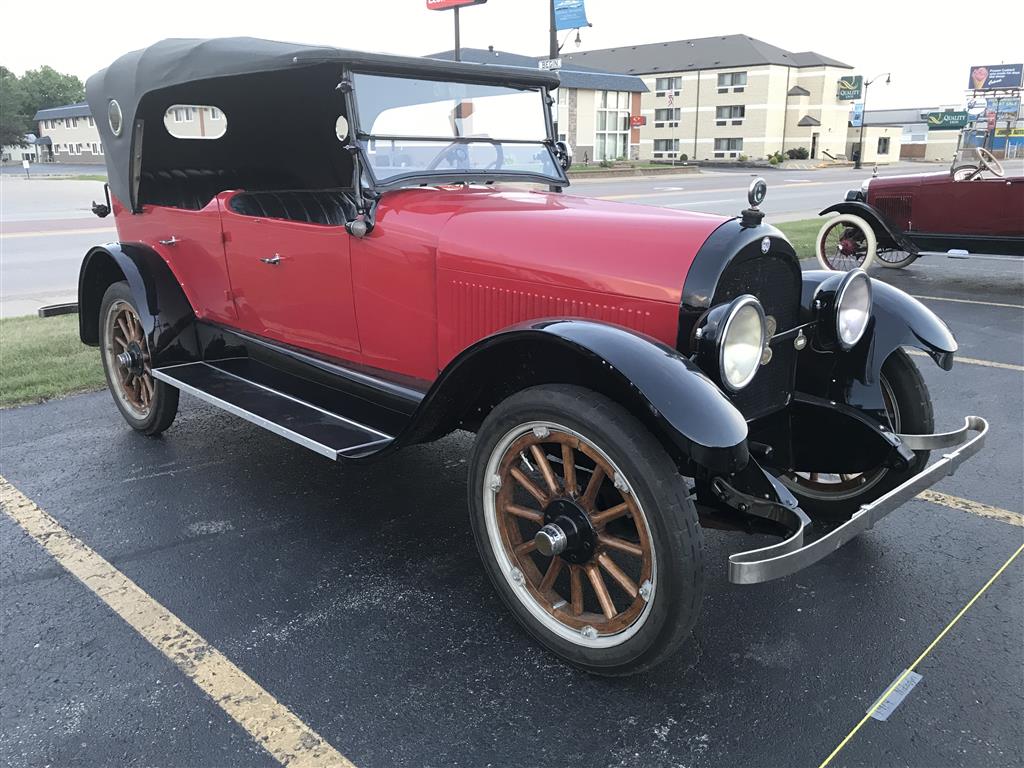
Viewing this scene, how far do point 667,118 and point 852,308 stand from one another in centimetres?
6267

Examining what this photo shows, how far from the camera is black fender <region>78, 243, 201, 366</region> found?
405 cm

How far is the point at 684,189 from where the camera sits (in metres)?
25.6

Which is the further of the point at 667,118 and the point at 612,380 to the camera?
the point at 667,118

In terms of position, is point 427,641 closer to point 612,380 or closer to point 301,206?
point 612,380

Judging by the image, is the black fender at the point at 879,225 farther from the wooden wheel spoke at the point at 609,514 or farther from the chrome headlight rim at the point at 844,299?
the wooden wheel spoke at the point at 609,514

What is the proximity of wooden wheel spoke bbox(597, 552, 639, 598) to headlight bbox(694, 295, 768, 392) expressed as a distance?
64 cm

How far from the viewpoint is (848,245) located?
9.73 m

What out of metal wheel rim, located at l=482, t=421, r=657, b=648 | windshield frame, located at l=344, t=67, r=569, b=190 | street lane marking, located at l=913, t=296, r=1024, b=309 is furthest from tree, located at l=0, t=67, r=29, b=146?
metal wheel rim, located at l=482, t=421, r=657, b=648

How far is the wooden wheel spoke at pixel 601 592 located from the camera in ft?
7.52

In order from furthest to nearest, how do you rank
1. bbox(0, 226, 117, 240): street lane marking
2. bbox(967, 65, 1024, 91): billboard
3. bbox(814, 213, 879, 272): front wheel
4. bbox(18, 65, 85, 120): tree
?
bbox(18, 65, 85, 120): tree < bbox(967, 65, 1024, 91): billboard < bbox(0, 226, 117, 240): street lane marking < bbox(814, 213, 879, 272): front wheel

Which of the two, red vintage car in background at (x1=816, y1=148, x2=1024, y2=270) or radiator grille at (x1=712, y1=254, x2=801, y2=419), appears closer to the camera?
radiator grille at (x1=712, y1=254, x2=801, y2=419)

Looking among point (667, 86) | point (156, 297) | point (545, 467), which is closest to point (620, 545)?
point (545, 467)

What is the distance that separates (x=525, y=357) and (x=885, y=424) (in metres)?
1.40

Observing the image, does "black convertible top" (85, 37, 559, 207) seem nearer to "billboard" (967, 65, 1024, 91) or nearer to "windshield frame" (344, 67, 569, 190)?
"windshield frame" (344, 67, 569, 190)
